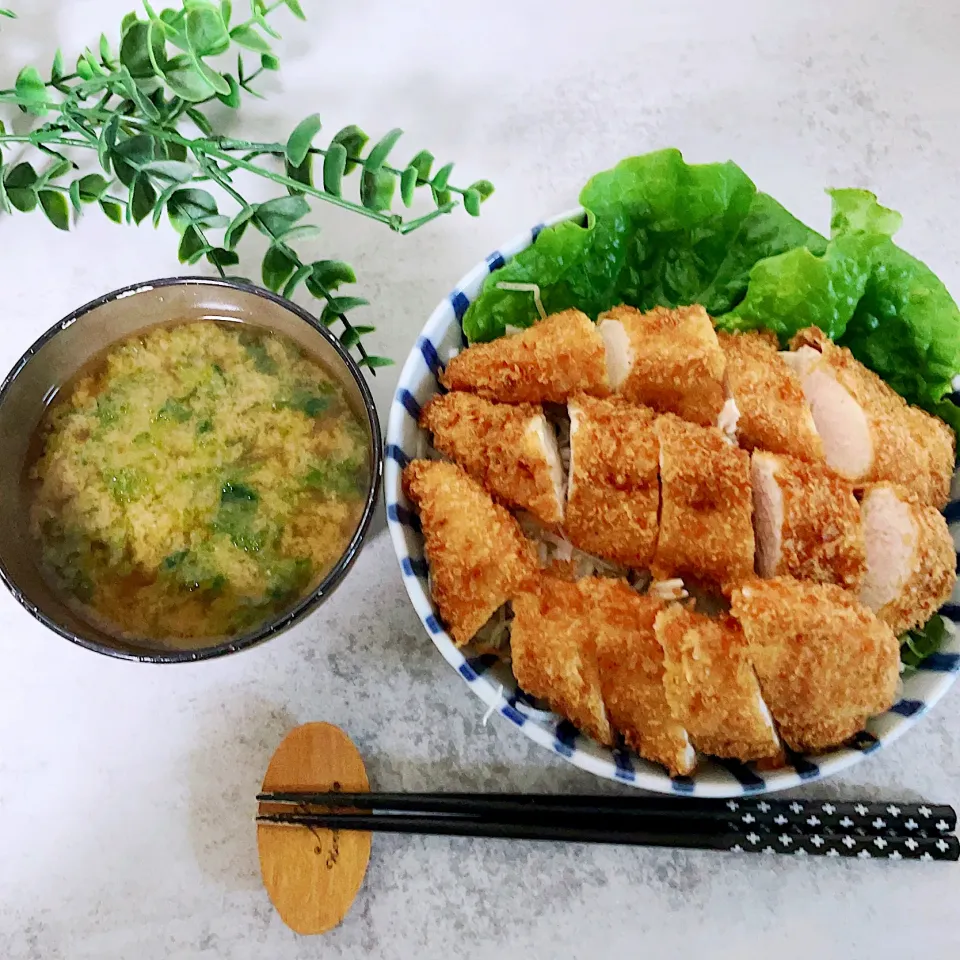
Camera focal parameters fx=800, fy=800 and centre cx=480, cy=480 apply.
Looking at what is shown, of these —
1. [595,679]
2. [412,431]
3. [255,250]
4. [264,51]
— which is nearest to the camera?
[595,679]

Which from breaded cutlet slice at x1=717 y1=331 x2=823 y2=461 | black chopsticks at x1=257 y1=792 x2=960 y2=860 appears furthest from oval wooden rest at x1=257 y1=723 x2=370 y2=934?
breaded cutlet slice at x1=717 y1=331 x2=823 y2=461

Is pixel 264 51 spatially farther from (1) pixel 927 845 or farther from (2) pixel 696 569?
(1) pixel 927 845

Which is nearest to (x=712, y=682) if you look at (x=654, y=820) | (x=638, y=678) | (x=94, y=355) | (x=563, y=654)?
(x=638, y=678)

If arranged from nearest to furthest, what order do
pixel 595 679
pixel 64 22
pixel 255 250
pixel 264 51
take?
pixel 595 679, pixel 264 51, pixel 255 250, pixel 64 22

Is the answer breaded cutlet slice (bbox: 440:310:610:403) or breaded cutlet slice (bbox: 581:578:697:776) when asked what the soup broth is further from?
breaded cutlet slice (bbox: 581:578:697:776)

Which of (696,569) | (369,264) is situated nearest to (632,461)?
(696,569)

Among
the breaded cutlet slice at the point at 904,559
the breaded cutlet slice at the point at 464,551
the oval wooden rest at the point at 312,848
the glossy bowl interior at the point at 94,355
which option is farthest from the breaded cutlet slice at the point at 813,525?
the oval wooden rest at the point at 312,848

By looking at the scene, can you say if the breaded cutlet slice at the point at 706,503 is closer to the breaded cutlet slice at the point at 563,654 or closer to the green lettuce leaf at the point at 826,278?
the breaded cutlet slice at the point at 563,654
